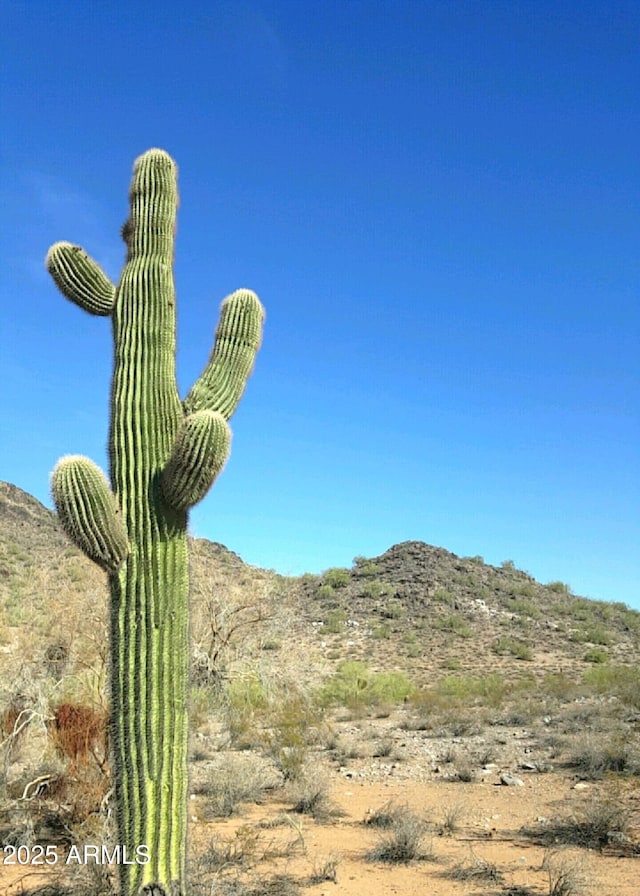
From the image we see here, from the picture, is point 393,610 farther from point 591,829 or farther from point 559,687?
point 591,829

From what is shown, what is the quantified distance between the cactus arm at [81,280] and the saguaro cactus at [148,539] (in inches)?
0.7

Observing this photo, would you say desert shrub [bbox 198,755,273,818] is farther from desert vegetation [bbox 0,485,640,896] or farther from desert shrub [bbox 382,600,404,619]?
desert shrub [bbox 382,600,404,619]

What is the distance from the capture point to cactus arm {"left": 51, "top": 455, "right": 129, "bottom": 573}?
15.1ft

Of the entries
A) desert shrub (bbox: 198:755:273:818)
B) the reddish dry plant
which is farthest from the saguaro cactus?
desert shrub (bbox: 198:755:273:818)

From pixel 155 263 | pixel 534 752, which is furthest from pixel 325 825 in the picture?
pixel 155 263

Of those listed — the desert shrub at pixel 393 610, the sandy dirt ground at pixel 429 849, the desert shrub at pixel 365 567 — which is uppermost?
the desert shrub at pixel 365 567

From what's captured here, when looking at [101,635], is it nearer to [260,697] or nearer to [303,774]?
[303,774]

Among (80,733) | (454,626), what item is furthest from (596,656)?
(80,733)

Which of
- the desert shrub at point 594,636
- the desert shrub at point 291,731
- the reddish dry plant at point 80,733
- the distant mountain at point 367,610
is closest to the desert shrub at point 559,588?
the distant mountain at point 367,610

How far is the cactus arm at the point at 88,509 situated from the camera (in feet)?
15.1

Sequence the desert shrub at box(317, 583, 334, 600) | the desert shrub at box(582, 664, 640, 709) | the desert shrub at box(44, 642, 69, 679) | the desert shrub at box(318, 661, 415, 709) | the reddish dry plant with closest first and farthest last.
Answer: the reddish dry plant < the desert shrub at box(44, 642, 69, 679) < the desert shrub at box(582, 664, 640, 709) < the desert shrub at box(318, 661, 415, 709) < the desert shrub at box(317, 583, 334, 600)

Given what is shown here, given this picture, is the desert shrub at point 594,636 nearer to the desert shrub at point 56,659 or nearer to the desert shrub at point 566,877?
the desert shrub at point 566,877

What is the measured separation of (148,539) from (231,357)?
169 centimetres

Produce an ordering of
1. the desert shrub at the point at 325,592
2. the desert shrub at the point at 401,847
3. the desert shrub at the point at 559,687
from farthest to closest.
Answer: the desert shrub at the point at 325,592 → the desert shrub at the point at 559,687 → the desert shrub at the point at 401,847
